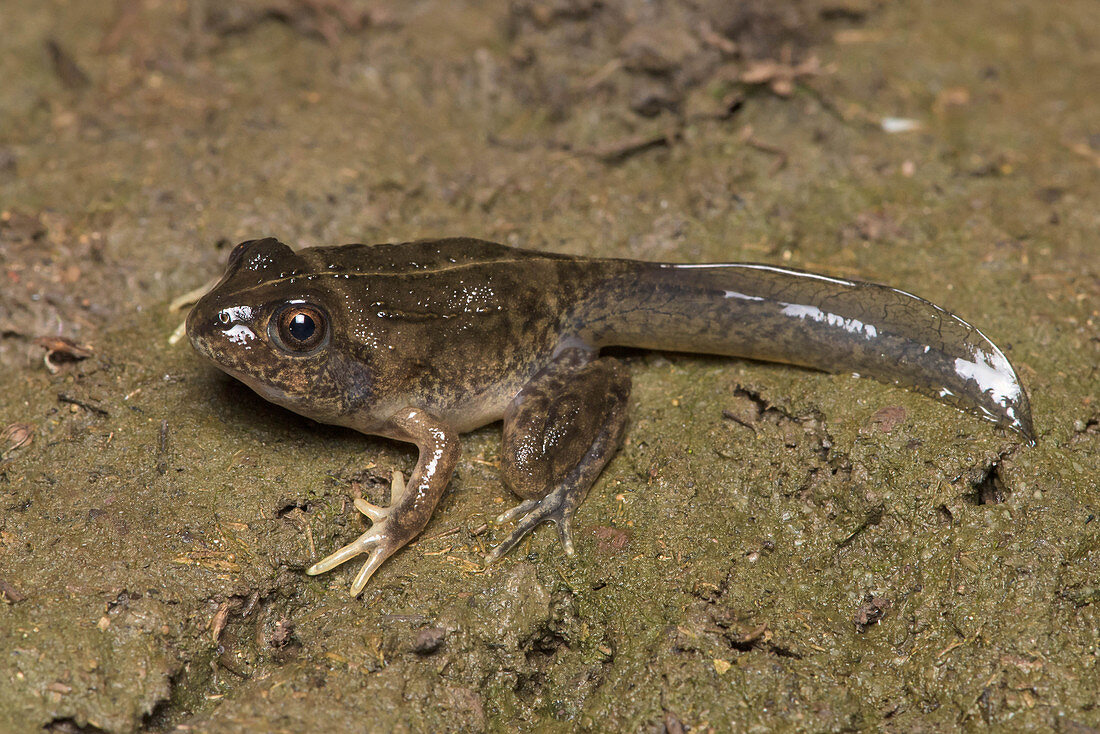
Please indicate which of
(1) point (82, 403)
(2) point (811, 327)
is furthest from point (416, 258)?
(2) point (811, 327)

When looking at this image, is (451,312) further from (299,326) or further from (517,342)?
Result: (299,326)

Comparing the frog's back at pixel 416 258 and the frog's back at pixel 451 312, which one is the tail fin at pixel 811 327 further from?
the frog's back at pixel 416 258

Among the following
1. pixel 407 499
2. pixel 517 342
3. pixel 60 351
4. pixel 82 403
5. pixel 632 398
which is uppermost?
pixel 60 351

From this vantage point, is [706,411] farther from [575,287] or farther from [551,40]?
[551,40]

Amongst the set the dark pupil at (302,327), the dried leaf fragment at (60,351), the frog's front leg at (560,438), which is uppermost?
the dark pupil at (302,327)

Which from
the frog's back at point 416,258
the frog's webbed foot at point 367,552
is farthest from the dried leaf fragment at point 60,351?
the frog's webbed foot at point 367,552

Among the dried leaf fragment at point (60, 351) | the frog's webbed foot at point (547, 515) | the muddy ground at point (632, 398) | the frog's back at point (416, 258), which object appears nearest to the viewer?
the muddy ground at point (632, 398)
